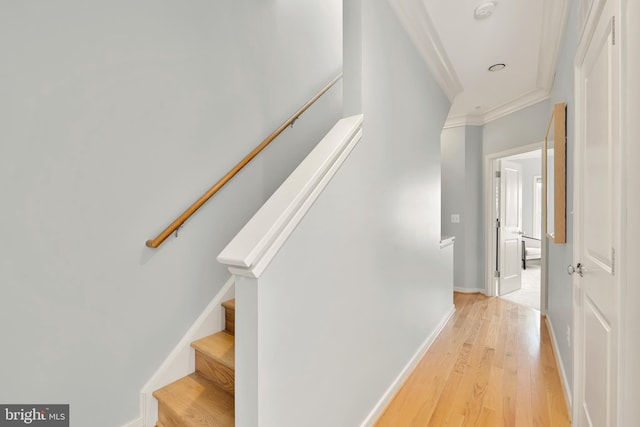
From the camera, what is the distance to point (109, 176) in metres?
1.51

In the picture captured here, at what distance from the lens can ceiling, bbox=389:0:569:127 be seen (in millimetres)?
2045

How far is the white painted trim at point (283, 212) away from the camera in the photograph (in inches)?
39.9

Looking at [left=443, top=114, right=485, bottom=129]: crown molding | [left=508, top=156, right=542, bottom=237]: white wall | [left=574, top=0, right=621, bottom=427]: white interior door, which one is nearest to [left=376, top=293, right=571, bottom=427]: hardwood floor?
[left=574, top=0, right=621, bottom=427]: white interior door

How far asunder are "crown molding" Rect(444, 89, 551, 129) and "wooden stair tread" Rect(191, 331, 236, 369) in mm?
3947

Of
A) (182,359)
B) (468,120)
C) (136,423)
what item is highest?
(468,120)

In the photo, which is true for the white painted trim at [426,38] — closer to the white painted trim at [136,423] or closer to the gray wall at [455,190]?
the gray wall at [455,190]

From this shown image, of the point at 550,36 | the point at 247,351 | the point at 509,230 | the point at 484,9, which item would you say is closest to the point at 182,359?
the point at 247,351

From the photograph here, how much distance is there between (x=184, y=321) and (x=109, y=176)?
90 centimetres

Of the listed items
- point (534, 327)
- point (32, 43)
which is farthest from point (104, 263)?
point (534, 327)

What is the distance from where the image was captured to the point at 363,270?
165 centimetres

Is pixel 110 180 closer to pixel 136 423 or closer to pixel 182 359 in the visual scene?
pixel 182 359

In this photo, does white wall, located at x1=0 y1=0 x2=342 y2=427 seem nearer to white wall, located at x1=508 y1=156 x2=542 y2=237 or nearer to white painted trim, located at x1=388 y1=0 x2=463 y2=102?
white painted trim, located at x1=388 y1=0 x2=463 y2=102

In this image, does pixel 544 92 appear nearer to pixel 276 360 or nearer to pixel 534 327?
pixel 534 327

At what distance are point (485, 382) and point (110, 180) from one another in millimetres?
2672
